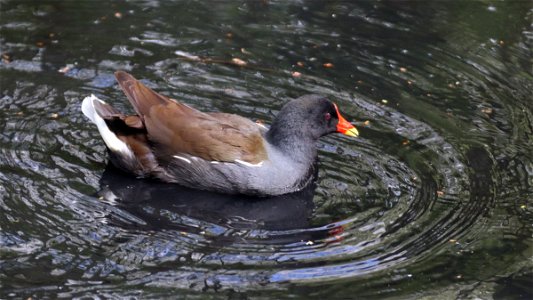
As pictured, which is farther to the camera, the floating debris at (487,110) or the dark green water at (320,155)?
the floating debris at (487,110)

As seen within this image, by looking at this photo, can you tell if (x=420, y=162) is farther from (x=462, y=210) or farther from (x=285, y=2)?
(x=285, y=2)

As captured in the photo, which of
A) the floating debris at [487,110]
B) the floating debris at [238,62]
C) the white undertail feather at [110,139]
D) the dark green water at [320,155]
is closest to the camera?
the dark green water at [320,155]

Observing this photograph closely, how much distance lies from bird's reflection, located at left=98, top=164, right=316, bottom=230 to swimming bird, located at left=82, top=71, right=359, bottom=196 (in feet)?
0.25

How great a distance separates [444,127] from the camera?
28.3ft

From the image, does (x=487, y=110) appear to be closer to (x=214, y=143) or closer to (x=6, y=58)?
(x=214, y=143)

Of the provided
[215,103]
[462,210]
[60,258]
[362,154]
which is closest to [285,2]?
[215,103]

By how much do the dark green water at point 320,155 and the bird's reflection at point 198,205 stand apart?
0.02 metres

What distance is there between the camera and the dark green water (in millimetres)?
6387

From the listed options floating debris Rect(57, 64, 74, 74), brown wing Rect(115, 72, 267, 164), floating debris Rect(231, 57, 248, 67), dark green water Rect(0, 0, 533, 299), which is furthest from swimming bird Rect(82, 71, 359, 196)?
floating debris Rect(231, 57, 248, 67)

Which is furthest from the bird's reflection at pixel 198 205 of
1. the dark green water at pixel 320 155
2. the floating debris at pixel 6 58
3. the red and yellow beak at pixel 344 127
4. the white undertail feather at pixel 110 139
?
the floating debris at pixel 6 58

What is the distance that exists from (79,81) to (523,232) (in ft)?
14.6

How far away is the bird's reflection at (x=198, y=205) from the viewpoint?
7207mm

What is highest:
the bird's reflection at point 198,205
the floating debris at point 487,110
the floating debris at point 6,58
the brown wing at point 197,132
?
the floating debris at point 487,110

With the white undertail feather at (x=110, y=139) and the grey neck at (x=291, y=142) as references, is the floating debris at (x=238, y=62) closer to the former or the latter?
the grey neck at (x=291, y=142)
